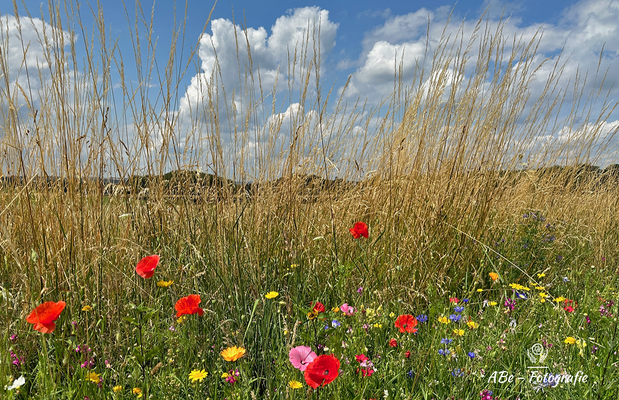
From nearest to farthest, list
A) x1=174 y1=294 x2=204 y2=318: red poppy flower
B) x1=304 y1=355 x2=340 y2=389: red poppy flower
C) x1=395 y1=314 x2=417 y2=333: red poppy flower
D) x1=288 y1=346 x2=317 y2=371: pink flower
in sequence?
x1=304 y1=355 x2=340 y2=389: red poppy flower, x1=288 y1=346 x2=317 y2=371: pink flower, x1=174 y1=294 x2=204 y2=318: red poppy flower, x1=395 y1=314 x2=417 y2=333: red poppy flower

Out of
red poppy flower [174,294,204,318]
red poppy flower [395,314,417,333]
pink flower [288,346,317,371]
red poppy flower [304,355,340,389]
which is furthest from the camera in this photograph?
red poppy flower [395,314,417,333]

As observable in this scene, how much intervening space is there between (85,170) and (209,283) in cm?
88

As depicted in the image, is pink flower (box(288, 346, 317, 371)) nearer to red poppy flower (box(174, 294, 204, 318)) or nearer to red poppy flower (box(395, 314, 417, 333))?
red poppy flower (box(174, 294, 204, 318))

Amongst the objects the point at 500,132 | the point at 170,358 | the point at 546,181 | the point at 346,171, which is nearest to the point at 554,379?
the point at 170,358

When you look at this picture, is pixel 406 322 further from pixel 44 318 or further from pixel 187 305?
pixel 44 318

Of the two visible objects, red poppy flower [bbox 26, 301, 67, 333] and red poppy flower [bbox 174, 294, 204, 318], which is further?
red poppy flower [bbox 174, 294, 204, 318]

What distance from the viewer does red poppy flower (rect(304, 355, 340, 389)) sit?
0.71 meters

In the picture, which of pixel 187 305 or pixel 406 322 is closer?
pixel 187 305

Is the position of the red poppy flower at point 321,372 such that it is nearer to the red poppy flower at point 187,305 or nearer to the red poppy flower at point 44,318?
the red poppy flower at point 187,305

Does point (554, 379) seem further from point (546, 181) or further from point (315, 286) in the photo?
point (546, 181)

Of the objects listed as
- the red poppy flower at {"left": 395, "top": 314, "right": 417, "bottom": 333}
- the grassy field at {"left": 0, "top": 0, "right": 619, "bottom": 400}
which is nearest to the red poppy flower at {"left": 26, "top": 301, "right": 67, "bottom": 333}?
the grassy field at {"left": 0, "top": 0, "right": 619, "bottom": 400}

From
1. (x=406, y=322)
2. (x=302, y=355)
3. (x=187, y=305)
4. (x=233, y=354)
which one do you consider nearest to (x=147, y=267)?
Answer: (x=187, y=305)

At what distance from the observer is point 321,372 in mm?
712

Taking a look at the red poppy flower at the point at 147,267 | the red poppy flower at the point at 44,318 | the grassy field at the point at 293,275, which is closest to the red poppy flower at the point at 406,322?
the grassy field at the point at 293,275
